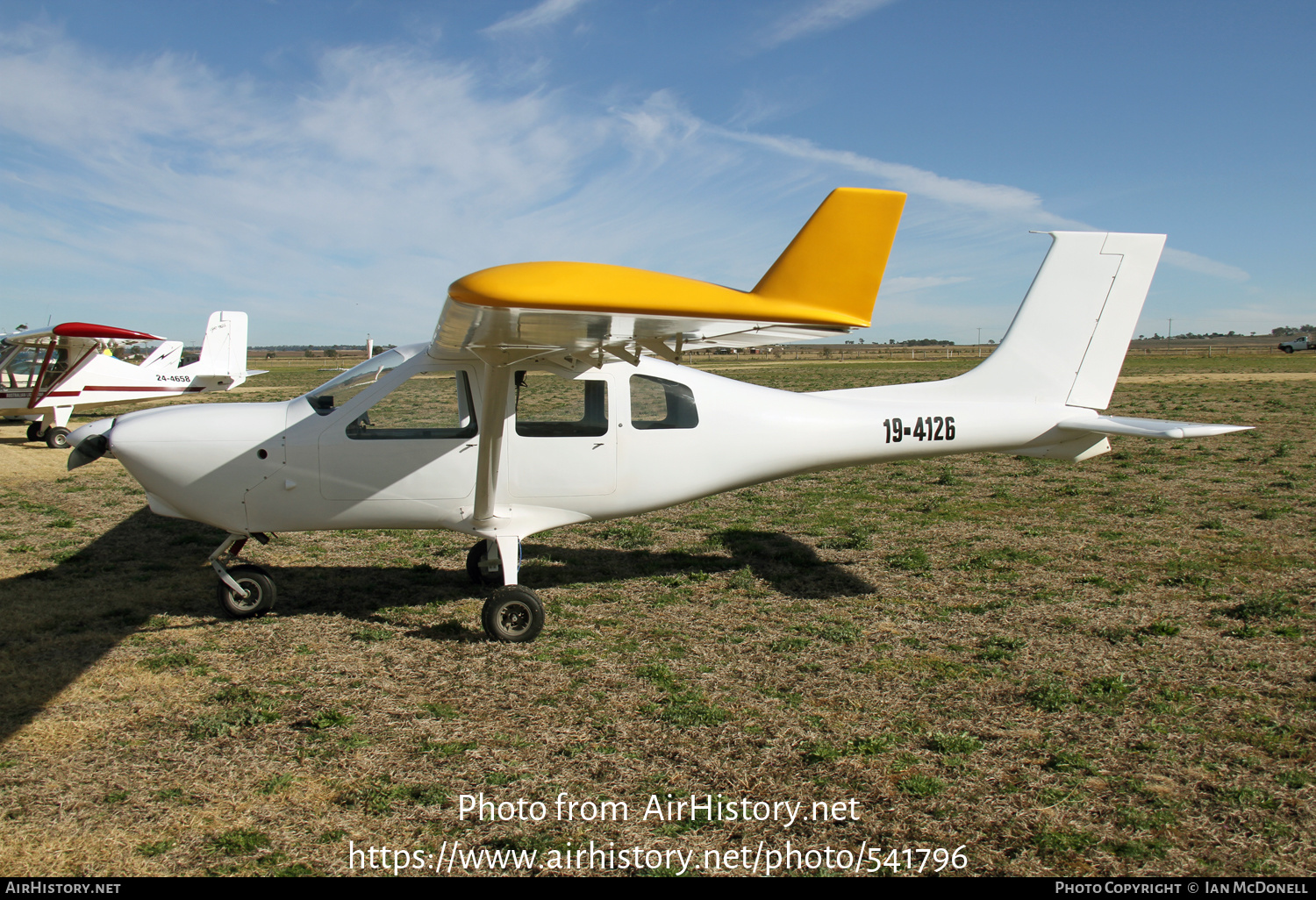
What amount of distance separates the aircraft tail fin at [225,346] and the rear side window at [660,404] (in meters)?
21.0

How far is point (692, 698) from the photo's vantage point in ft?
14.4

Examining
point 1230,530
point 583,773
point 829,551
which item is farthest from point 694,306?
point 1230,530

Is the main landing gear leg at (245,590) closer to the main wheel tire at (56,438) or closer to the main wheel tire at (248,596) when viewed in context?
the main wheel tire at (248,596)

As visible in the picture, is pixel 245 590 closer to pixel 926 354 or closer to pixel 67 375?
pixel 67 375

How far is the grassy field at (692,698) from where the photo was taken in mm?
3174

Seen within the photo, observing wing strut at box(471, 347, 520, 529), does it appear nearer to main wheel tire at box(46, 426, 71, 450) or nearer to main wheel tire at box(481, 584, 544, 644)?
main wheel tire at box(481, 584, 544, 644)

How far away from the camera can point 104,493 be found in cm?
1123

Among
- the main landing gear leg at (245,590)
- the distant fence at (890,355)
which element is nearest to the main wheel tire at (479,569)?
the main landing gear leg at (245,590)

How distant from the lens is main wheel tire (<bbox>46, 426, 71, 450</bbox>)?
55.6 feet

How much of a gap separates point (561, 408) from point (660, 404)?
2.58 ft

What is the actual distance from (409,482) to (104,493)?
27.6 feet

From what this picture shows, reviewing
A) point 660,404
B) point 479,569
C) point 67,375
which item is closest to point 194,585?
point 479,569

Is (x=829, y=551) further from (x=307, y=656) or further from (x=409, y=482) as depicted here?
(x=307, y=656)

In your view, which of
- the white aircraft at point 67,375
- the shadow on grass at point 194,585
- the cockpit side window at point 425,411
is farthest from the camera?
the white aircraft at point 67,375
